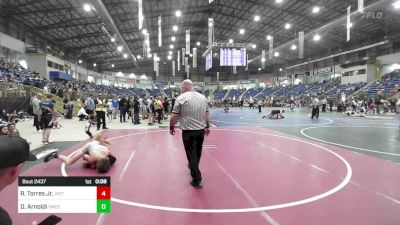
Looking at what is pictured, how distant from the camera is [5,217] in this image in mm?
1284

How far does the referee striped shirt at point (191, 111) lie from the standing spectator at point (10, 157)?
3442mm

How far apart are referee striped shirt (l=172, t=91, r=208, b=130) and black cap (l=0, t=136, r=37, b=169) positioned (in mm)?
3470

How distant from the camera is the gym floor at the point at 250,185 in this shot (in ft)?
11.2

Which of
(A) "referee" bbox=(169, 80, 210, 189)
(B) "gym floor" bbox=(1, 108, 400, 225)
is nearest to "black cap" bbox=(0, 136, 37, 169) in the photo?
(B) "gym floor" bbox=(1, 108, 400, 225)

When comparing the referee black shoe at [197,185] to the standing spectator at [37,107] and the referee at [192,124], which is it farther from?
the standing spectator at [37,107]

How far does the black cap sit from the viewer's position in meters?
1.13

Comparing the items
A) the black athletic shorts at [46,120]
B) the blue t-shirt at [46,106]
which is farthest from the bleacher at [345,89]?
the black athletic shorts at [46,120]

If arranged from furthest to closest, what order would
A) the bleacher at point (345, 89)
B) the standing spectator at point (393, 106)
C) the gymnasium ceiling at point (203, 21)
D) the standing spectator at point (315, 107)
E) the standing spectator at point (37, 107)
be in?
the bleacher at point (345, 89) < the gymnasium ceiling at point (203, 21) < the standing spectator at point (393, 106) < the standing spectator at point (315, 107) < the standing spectator at point (37, 107)

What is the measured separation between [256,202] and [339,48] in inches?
1778
